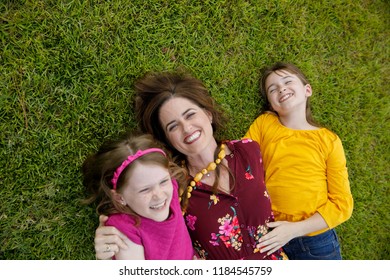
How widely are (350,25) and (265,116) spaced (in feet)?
3.90

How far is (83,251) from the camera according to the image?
2.56 m

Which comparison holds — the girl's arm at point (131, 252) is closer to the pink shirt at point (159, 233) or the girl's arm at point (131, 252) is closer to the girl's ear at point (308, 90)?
the pink shirt at point (159, 233)

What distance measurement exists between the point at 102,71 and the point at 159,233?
115 cm

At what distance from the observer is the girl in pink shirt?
6.59 ft

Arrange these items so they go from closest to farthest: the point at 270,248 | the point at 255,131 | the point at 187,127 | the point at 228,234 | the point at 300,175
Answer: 1. the point at 187,127
2. the point at 228,234
3. the point at 270,248
4. the point at 300,175
5. the point at 255,131

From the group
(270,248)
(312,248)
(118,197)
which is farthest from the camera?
(312,248)

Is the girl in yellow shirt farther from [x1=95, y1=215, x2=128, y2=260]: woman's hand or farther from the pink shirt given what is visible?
[x1=95, y1=215, x2=128, y2=260]: woman's hand

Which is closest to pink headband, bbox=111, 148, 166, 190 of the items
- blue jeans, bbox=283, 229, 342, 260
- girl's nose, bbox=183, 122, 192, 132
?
girl's nose, bbox=183, 122, 192, 132

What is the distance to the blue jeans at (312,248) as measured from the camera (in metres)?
2.74

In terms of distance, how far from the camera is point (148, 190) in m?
2.00

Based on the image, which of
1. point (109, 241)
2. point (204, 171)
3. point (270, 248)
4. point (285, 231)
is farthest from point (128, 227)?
point (285, 231)

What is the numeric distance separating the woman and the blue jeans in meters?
0.31

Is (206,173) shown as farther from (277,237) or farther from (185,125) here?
(277,237)

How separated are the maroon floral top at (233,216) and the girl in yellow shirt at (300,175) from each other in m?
0.21
